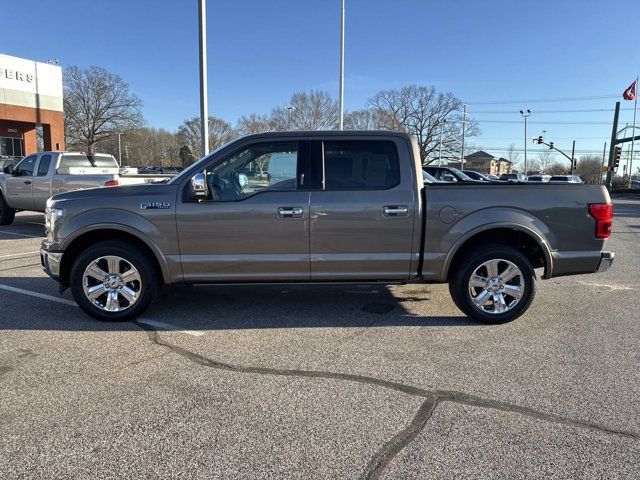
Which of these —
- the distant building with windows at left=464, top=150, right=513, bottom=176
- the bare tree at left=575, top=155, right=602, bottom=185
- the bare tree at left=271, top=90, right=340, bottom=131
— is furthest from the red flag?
the distant building with windows at left=464, top=150, right=513, bottom=176

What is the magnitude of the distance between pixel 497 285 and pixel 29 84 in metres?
36.6

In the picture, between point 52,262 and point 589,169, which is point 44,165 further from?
point 589,169

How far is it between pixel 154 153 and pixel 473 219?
107899mm

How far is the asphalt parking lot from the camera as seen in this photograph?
8.61 ft

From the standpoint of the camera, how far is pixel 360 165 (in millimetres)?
4852

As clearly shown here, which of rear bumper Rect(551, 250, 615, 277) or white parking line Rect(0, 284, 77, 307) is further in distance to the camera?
white parking line Rect(0, 284, 77, 307)

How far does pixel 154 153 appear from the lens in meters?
104

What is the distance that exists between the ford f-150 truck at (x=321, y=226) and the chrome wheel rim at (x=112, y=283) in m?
0.01

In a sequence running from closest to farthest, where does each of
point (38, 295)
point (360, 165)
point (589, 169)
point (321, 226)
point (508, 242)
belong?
point (321, 226), point (360, 165), point (508, 242), point (38, 295), point (589, 169)

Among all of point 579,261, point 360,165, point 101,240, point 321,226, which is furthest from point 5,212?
point 579,261

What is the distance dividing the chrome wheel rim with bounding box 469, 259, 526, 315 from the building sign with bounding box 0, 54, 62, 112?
35.2m

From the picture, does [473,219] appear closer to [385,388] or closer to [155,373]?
[385,388]

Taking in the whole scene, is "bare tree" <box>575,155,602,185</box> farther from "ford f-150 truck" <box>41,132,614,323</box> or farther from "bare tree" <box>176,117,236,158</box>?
"ford f-150 truck" <box>41,132,614,323</box>

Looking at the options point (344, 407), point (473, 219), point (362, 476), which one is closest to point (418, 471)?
point (362, 476)
